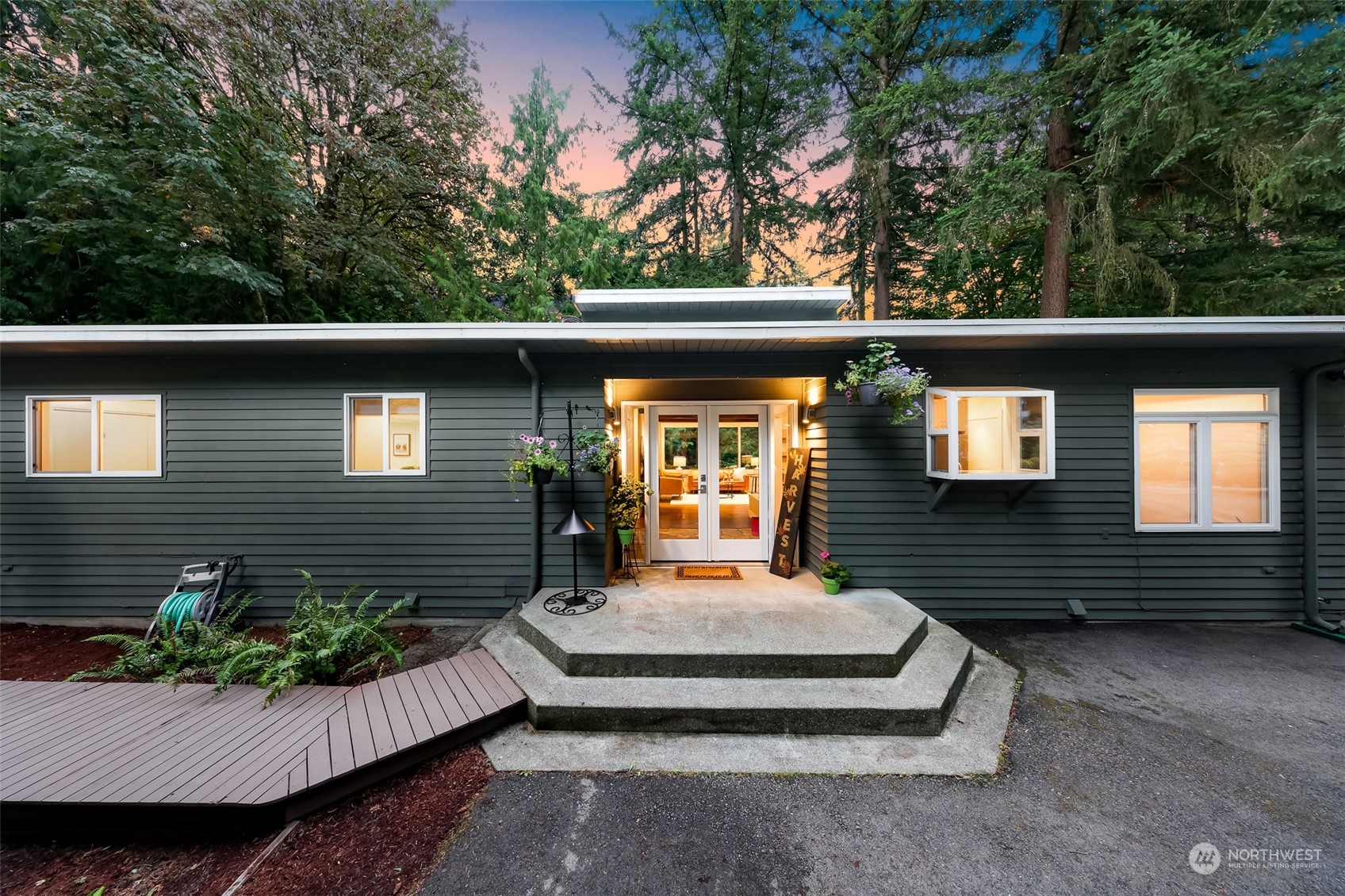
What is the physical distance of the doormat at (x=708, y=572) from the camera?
446 cm

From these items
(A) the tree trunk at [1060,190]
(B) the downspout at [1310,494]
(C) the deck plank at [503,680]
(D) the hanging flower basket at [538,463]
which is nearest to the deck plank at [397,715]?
Answer: (C) the deck plank at [503,680]

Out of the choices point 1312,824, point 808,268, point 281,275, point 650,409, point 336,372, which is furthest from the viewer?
point 808,268

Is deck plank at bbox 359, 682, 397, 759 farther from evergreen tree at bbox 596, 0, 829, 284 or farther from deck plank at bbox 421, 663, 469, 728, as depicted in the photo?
evergreen tree at bbox 596, 0, 829, 284

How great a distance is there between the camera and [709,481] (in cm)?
500

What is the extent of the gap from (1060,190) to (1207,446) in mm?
3622

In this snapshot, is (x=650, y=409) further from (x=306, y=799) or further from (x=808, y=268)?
(x=808, y=268)

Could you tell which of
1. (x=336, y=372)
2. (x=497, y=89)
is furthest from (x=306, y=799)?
(x=497, y=89)

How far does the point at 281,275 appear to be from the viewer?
22.8 ft

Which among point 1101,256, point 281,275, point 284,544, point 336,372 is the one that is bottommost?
point 284,544

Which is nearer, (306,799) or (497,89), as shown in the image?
(306,799)

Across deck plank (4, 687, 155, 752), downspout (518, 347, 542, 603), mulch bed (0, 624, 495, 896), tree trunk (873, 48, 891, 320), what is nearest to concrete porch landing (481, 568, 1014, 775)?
mulch bed (0, 624, 495, 896)

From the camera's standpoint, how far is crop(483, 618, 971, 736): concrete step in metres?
2.49

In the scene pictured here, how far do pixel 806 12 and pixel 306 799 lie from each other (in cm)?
1153

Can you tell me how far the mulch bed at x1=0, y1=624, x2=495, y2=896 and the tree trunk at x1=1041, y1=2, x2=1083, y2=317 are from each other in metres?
8.08
